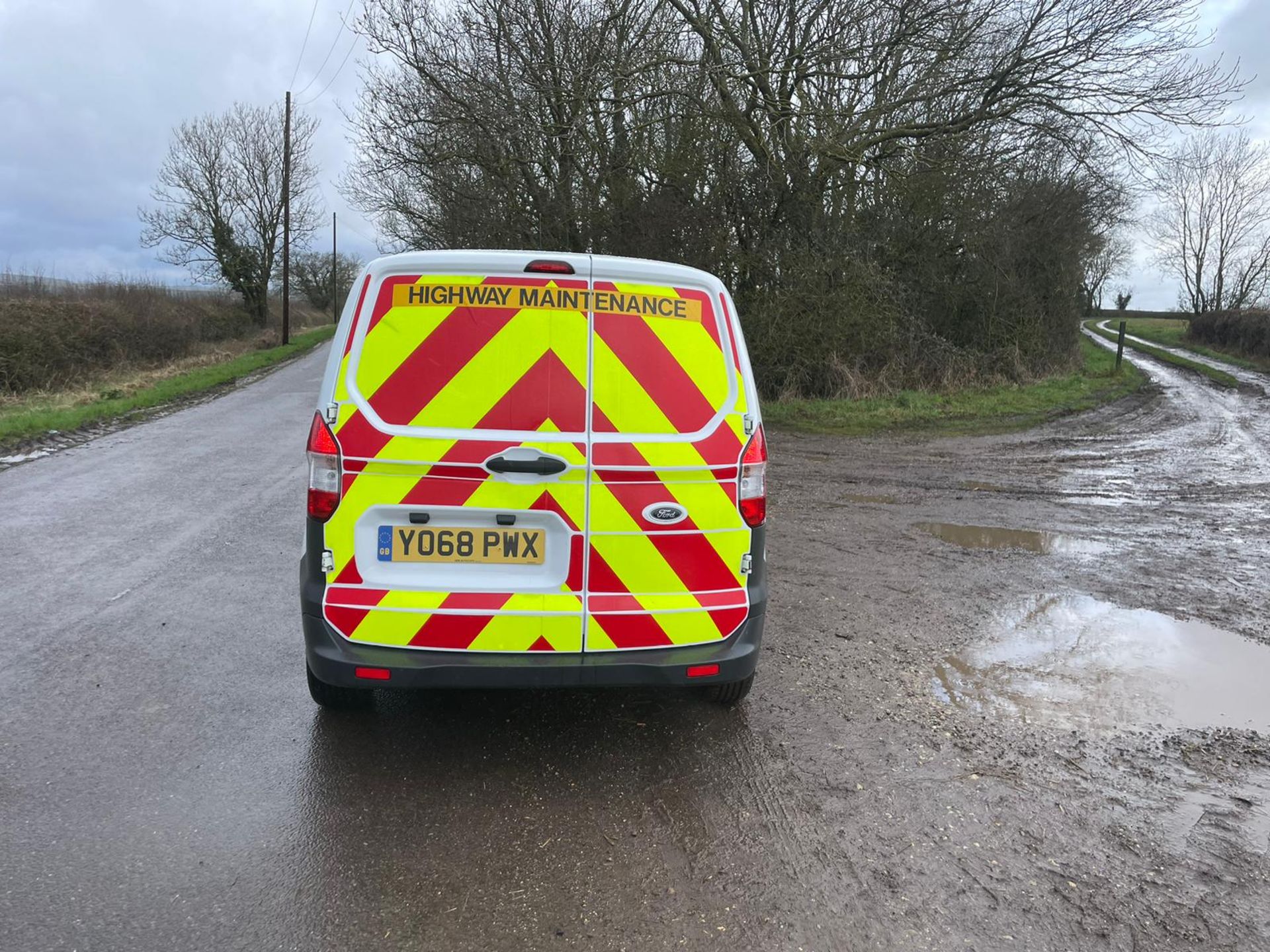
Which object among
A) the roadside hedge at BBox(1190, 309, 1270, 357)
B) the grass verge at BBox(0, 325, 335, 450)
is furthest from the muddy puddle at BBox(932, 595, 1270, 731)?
the roadside hedge at BBox(1190, 309, 1270, 357)

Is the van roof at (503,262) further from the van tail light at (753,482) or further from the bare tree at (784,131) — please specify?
the bare tree at (784,131)

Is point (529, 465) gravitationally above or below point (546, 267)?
below

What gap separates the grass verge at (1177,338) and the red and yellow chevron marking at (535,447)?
31.6 metres

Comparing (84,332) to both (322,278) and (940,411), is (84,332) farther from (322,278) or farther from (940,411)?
(322,278)

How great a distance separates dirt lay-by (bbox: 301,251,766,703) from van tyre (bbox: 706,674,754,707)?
0.69 metres

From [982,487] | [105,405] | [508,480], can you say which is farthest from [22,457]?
[982,487]

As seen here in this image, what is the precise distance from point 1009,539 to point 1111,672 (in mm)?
3028

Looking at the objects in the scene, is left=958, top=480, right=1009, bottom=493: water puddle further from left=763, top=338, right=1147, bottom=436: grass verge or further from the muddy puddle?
the muddy puddle

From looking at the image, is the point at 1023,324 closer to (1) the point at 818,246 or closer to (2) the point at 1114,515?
(1) the point at 818,246

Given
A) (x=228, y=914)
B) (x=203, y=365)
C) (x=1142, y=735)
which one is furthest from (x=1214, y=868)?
(x=203, y=365)

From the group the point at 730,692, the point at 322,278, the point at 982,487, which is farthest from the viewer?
the point at 322,278

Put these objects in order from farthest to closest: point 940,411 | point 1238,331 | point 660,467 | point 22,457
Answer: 1. point 1238,331
2. point 940,411
3. point 22,457
4. point 660,467

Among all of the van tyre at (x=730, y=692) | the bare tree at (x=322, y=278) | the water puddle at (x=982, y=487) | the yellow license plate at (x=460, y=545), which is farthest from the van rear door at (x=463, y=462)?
the bare tree at (x=322, y=278)

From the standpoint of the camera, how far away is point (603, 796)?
327cm
